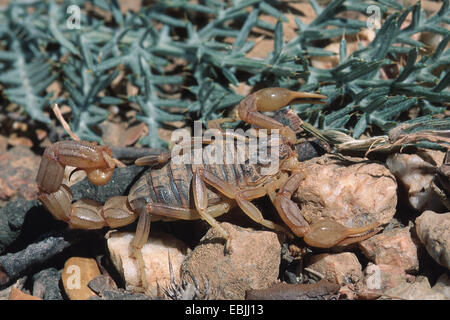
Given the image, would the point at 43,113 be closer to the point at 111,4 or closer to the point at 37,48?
the point at 37,48

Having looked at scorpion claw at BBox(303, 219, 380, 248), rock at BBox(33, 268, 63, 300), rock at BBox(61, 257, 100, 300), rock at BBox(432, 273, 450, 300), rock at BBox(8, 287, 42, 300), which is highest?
scorpion claw at BBox(303, 219, 380, 248)

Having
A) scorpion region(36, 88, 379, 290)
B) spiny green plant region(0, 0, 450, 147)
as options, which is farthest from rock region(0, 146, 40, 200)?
scorpion region(36, 88, 379, 290)

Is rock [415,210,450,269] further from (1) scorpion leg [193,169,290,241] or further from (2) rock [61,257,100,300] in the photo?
(2) rock [61,257,100,300]

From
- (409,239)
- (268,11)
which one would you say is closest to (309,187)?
(409,239)

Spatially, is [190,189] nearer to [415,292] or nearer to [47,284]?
[47,284]

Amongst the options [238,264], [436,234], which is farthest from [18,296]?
[436,234]

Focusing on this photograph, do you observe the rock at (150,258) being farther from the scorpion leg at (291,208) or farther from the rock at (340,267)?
the rock at (340,267)

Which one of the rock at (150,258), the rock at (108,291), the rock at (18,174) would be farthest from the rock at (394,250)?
the rock at (18,174)
